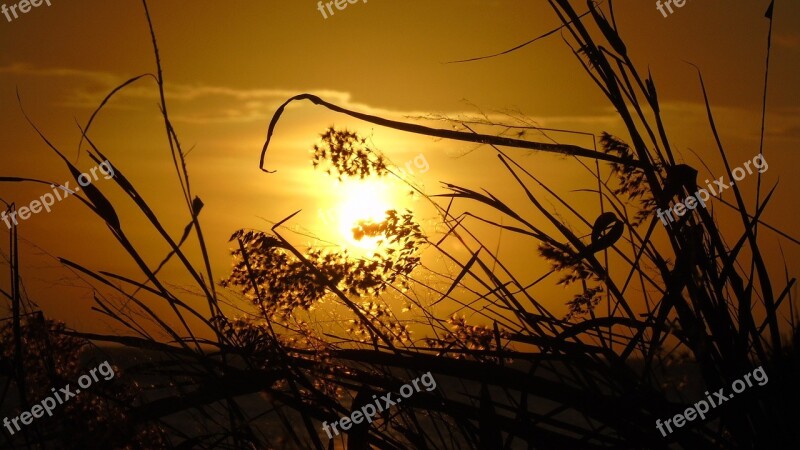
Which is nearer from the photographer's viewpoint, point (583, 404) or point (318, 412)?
point (583, 404)

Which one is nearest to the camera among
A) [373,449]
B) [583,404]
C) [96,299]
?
[583,404]

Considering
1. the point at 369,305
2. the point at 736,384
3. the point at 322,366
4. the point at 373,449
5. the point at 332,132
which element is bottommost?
the point at 736,384

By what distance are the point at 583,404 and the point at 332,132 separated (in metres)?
1.00

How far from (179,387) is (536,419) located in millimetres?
794

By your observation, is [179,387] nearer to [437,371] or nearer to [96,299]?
[96,299]

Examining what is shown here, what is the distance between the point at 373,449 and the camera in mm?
1630

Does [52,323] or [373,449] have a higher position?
[52,323]

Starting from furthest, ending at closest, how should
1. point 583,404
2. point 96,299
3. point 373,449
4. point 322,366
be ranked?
point 96,299
point 373,449
point 322,366
point 583,404

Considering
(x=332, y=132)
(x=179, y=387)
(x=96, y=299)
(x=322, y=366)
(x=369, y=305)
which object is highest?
(x=332, y=132)

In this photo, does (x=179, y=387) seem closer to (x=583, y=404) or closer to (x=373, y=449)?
(x=373, y=449)

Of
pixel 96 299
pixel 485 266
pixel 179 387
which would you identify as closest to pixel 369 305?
pixel 485 266

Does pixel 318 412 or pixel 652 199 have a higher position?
pixel 652 199

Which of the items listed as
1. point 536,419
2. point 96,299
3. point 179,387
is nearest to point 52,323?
point 96,299

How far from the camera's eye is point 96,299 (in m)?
1.89
